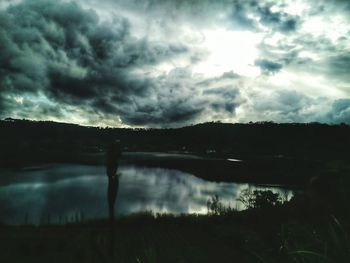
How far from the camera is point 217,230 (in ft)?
64.6

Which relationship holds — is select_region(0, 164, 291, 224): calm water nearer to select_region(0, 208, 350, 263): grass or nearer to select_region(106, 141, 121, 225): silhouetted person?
select_region(0, 208, 350, 263): grass

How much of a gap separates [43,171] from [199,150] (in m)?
134

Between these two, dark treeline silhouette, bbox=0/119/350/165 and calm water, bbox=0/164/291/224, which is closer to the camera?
calm water, bbox=0/164/291/224

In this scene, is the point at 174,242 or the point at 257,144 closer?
the point at 174,242

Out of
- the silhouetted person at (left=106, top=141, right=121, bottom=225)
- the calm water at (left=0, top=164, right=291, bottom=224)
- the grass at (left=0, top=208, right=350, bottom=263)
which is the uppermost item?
the silhouetted person at (left=106, top=141, right=121, bottom=225)

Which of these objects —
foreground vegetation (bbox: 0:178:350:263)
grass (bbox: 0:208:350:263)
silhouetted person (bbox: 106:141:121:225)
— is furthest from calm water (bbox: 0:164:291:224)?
silhouetted person (bbox: 106:141:121:225)

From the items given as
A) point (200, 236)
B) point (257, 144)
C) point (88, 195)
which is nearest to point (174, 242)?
point (200, 236)

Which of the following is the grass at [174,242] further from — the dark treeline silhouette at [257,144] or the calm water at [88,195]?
the dark treeline silhouette at [257,144]

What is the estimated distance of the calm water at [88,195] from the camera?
3816cm

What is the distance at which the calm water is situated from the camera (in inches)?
1502

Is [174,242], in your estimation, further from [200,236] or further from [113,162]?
[113,162]

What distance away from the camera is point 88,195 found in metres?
50.2

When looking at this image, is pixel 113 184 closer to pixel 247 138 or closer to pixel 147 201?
pixel 147 201

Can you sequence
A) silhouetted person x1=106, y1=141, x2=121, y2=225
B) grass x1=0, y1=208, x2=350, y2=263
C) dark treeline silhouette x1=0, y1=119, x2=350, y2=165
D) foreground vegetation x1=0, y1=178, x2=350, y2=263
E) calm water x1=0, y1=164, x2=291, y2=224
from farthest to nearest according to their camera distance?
dark treeline silhouette x1=0, y1=119, x2=350, y2=165, calm water x1=0, y1=164, x2=291, y2=224, foreground vegetation x1=0, y1=178, x2=350, y2=263, grass x1=0, y1=208, x2=350, y2=263, silhouetted person x1=106, y1=141, x2=121, y2=225
